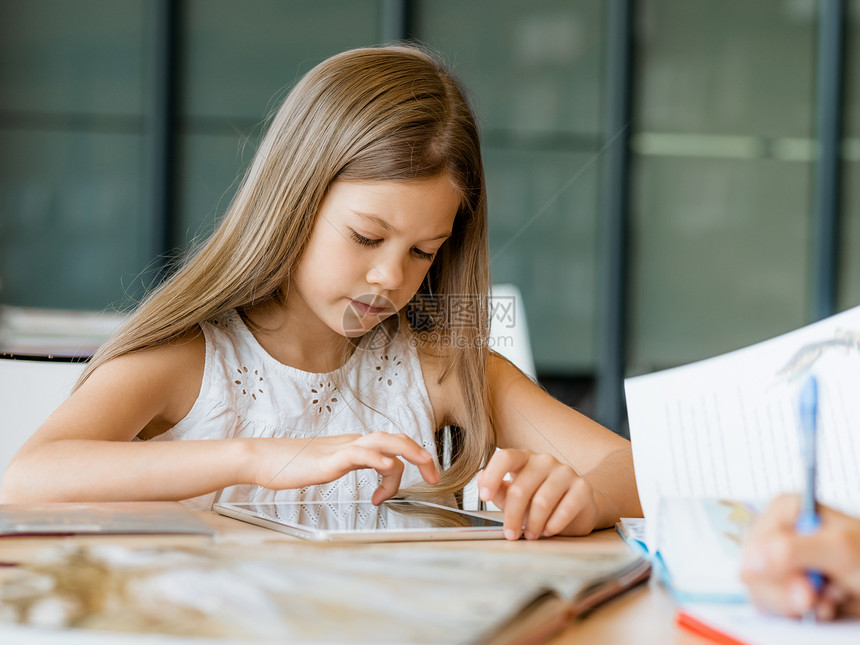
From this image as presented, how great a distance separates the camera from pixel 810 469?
1.02 feet

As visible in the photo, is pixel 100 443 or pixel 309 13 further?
pixel 309 13

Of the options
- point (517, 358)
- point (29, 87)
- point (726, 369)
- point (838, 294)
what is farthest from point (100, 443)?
point (838, 294)

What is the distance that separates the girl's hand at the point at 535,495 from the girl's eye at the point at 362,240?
351mm

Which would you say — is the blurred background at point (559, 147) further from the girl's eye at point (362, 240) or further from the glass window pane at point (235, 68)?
the girl's eye at point (362, 240)

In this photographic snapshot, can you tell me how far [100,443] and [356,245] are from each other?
0.32 m

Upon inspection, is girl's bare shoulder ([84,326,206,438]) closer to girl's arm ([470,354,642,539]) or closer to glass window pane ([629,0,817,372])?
girl's arm ([470,354,642,539])

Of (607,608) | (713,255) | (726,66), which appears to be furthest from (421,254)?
(726,66)

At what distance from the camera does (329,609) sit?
28cm

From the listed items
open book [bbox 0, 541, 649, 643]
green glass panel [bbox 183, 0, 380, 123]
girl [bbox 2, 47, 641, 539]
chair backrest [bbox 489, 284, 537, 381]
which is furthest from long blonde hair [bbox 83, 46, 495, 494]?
green glass panel [bbox 183, 0, 380, 123]

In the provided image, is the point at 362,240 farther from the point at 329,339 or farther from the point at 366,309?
the point at 329,339

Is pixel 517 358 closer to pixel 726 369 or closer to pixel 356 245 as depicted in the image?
pixel 356 245

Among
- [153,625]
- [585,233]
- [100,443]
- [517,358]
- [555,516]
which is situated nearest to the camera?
[153,625]

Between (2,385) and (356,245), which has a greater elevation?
(356,245)

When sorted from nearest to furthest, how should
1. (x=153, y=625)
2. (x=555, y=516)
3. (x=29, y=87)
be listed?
(x=153, y=625)
(x=555, y=516)
(x=29, y=87)
